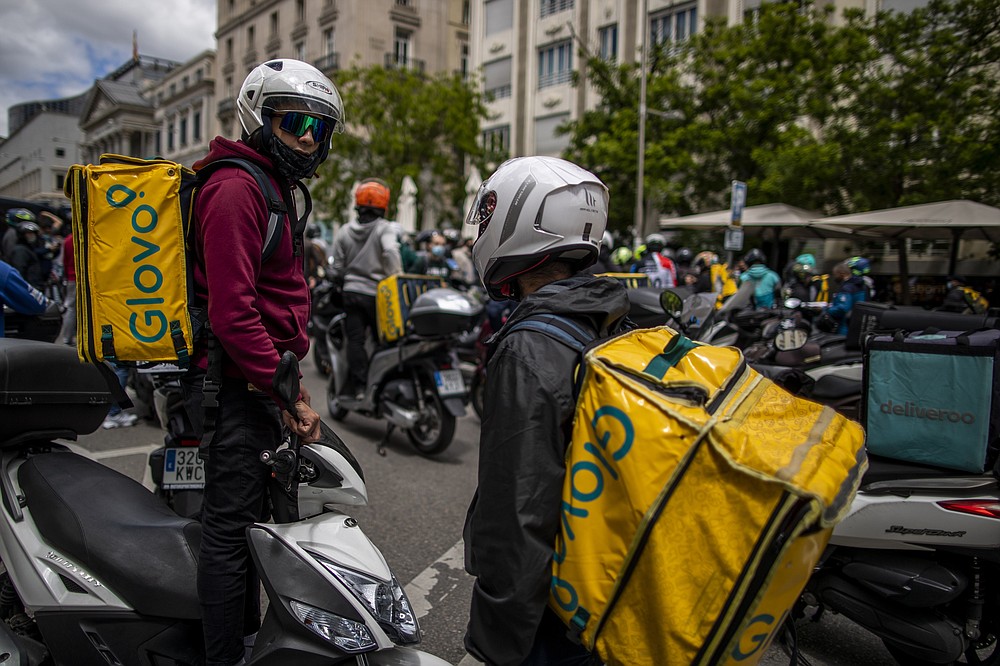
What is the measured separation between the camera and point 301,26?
4231cm

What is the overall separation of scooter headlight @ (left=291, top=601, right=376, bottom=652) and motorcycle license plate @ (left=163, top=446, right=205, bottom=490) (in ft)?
3.91

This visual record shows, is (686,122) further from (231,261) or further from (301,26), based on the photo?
(301,26)

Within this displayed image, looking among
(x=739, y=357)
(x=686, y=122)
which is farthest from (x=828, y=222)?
(x=739, y=357)

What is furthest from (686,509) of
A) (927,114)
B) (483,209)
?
(927,114)

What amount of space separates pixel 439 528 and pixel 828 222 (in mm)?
9663

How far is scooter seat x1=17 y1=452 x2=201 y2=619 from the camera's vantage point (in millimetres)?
1979

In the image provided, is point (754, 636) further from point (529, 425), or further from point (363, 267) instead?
point (363, 267)

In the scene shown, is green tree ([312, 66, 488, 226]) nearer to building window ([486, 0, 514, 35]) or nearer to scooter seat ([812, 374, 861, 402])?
building window ([486, 0, 514, 35])

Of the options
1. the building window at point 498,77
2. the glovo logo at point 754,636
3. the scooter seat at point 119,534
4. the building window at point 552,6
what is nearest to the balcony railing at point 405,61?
the building window at point 498,77

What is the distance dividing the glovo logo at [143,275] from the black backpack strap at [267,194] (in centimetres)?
20

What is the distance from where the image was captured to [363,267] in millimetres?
5914

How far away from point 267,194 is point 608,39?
2782 cm

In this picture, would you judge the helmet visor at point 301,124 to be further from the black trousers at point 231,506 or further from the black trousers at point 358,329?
the black trousers at point 358,329

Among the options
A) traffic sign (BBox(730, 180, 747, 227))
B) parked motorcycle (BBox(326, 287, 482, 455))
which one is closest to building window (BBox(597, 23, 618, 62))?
traffic sign (BBox(730, 180, 747, 227))
